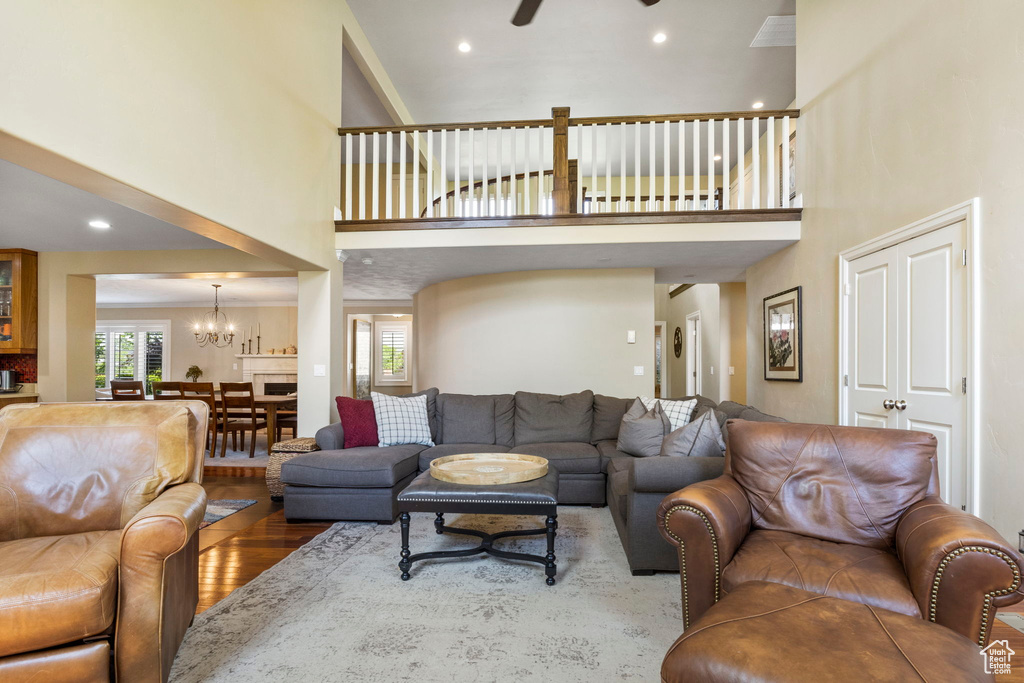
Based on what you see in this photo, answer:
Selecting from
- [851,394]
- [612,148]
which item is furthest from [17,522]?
[612,148]

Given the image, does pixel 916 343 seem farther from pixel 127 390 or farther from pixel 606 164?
pixel 127 390

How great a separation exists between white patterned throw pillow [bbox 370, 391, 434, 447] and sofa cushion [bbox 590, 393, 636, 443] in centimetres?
153

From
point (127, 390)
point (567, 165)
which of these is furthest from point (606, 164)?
point (127, 390)

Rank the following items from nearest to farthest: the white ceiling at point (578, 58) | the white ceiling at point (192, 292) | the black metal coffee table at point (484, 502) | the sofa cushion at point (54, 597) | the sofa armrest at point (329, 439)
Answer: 1. the sofa cushion at point (54, 597)
2. the black metal coffee table at point (484, 502)
3. the sofa armrest at point (329, 439)
4. the white ceiling at point (578, 58)
5. the white ceiling at point (192, 292)

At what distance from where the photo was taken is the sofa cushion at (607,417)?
16.0ft

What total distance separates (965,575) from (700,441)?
1504 mm

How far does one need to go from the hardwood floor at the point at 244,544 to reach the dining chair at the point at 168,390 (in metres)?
2.54

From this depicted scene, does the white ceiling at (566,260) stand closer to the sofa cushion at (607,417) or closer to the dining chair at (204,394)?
the sofa cushion at (607,417)

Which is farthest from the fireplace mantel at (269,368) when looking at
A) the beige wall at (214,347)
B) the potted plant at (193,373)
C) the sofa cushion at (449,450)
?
the sofa cushion at (449,450)

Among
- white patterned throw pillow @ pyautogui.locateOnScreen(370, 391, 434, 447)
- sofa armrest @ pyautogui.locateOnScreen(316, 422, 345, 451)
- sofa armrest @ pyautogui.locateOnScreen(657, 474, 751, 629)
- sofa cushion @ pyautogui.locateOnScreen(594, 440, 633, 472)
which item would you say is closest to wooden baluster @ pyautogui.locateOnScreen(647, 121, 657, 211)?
sofa cushion @ pyautogui.locateOnScreen(594, 440, 633, 472)

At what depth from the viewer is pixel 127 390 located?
22.3 feet

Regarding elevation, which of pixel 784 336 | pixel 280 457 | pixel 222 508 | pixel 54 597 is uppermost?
pixel 784 336

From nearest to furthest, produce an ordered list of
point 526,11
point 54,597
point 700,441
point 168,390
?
point 54,597 → point 700,441 → point 526,11 → point 168,390

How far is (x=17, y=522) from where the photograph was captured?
77.9 inches
